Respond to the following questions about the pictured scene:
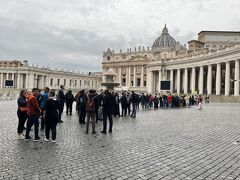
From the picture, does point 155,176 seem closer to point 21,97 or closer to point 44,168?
point 44,168

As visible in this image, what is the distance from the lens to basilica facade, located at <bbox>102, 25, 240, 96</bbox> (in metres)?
50.8

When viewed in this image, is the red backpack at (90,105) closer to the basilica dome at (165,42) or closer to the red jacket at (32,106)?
the red jacket at (32,106)

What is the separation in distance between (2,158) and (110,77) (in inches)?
1372

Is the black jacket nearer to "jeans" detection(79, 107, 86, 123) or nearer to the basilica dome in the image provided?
"jeans" detection(79, 107, 86, 123)

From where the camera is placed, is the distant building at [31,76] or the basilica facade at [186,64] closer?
the basilica facade at [186,64]

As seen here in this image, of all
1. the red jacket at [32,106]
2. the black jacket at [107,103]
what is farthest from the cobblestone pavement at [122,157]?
the black jacket at [107,103]

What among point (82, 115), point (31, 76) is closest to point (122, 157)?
point (82, 115)

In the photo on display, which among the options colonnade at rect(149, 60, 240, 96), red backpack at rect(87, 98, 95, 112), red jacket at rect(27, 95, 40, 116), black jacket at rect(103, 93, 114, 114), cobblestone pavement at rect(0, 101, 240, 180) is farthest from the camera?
colonnade at rect(149, 60, 240, 96)

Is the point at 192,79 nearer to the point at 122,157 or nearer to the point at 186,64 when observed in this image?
Result: the point at 186,64

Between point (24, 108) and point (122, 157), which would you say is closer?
point (122, 157)

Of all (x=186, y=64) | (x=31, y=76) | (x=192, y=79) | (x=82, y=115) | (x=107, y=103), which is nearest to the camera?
(x=107, y=103)

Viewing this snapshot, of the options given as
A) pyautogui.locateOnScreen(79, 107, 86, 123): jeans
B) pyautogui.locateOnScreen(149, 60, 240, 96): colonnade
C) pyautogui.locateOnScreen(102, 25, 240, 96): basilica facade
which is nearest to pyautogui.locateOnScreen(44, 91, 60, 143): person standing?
pyautogui.locateOnScreen(79, 107, 86, 123): jeans

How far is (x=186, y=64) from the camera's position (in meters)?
63.8

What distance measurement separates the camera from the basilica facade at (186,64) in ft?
167
